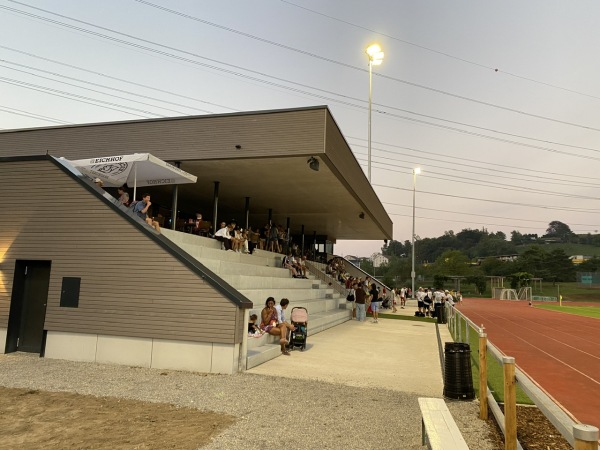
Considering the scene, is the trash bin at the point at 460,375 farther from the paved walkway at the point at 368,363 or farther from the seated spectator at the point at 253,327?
the seated spectator at the point at 253,327

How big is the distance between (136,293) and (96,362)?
171cm

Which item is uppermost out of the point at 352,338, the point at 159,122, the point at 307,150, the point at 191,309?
the point at 159,122

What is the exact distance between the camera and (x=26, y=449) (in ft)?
13.3

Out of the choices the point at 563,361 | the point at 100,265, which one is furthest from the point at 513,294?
the point at 100,265

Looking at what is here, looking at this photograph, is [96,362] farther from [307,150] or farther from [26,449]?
[307,150]

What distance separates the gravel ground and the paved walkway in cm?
53

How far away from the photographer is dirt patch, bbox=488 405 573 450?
4676 mm

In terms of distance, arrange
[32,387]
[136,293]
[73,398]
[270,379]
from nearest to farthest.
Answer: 1. [73,398]
2. [32,387]
3. [270,379]
4. [136,293]

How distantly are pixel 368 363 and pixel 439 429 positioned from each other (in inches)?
207

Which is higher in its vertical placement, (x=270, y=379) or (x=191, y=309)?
(x=191, y=309)

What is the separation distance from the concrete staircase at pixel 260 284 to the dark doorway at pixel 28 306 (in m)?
3.05

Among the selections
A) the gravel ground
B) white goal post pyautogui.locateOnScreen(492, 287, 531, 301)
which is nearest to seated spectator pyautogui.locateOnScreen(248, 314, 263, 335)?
the gravel ground

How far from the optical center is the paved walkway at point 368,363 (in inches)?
286

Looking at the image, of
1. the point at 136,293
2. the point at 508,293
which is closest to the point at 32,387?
the point at 136,293
